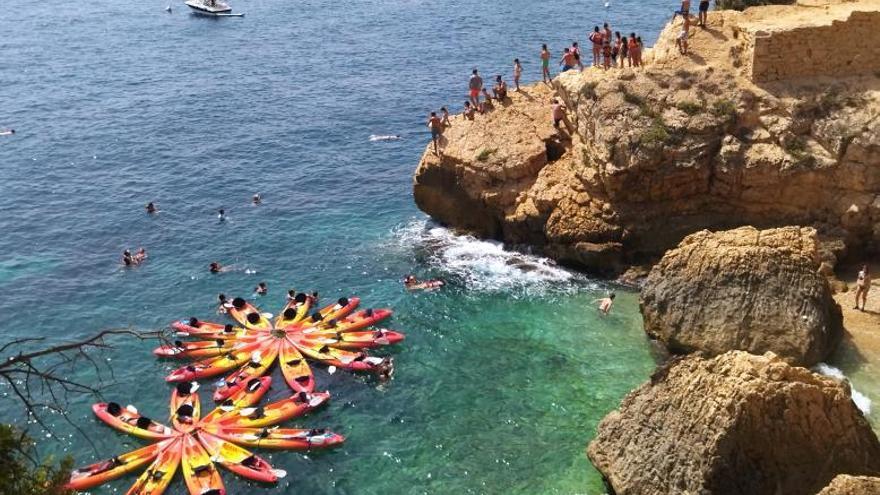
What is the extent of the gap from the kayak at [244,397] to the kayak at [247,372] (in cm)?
19

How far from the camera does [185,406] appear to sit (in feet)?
79.0

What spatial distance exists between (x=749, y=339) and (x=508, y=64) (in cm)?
3686

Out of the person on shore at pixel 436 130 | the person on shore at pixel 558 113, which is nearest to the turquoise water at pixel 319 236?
the person on shore at pixel 436 130

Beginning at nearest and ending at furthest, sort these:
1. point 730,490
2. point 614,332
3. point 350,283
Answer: point 730,490, point 614,332, point 350,283

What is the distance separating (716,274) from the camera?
961 inches

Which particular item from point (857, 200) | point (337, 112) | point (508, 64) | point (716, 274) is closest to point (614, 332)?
point (716, 274)

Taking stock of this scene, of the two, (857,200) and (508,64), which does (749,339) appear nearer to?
(857,200)

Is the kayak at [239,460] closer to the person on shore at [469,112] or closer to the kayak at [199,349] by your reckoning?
the kayak at [199,349]

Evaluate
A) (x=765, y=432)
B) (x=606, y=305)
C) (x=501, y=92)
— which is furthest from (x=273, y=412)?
(x=501, y=92)

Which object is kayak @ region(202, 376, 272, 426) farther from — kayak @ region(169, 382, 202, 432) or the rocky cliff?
the rocky cliff

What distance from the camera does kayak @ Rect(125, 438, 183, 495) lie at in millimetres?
20906

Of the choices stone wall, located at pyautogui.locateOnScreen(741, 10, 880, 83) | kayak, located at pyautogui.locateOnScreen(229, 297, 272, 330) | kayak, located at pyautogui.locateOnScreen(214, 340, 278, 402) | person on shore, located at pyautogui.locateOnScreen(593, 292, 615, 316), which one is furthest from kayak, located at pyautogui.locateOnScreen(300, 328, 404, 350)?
stone wall, located at pyautogui.locateOnScreen(741, 10, 880, 83)

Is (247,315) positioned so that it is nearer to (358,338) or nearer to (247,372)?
(247,372)

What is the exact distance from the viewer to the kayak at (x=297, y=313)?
2858 cm
